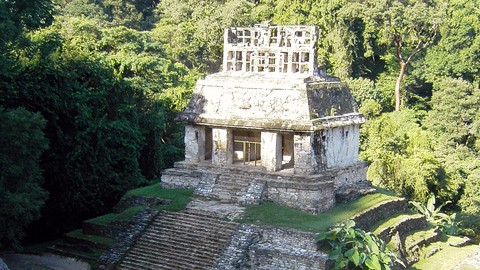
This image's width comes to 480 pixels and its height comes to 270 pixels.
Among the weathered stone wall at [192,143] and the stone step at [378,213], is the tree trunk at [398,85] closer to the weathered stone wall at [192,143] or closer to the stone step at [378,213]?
the stone step at [378,213]

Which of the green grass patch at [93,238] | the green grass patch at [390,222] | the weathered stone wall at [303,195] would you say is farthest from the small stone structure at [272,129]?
the green grass patch at [93,238]

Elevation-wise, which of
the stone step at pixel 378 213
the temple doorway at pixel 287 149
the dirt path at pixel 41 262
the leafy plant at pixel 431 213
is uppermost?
the temple doorway at pixel 287 149

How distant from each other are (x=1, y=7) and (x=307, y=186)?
8.64 metres

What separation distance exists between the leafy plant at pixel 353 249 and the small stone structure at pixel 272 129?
1935 millimetres

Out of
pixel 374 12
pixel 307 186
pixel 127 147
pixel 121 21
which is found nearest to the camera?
pixel 307 186

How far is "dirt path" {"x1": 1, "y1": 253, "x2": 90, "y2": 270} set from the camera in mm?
16594

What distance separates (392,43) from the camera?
3847 centimetres

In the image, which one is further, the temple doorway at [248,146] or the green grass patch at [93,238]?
the temple doorway at [248,146]

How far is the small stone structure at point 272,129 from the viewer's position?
1825 cm

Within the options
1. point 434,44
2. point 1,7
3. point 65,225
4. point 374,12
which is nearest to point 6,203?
point 1,7

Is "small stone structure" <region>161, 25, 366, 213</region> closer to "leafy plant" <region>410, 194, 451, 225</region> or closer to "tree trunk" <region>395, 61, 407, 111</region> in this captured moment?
"leafy plant" <region>410, 194, 451, 225</region>

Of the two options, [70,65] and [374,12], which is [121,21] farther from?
[70,65]

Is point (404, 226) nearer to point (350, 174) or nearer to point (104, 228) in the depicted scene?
point (350, 174)

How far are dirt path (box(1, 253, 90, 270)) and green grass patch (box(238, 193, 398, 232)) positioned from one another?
4380 mm
